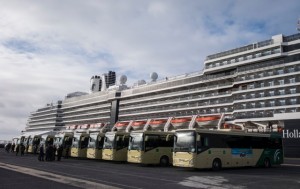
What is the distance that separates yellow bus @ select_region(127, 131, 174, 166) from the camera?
24.3m

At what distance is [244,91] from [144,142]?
4094cm

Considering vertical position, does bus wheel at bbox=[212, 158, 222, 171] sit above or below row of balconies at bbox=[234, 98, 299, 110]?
below

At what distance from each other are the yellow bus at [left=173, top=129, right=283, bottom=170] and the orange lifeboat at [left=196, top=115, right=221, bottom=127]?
36605 millimetres

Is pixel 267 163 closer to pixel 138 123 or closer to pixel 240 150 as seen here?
pixel 240 150

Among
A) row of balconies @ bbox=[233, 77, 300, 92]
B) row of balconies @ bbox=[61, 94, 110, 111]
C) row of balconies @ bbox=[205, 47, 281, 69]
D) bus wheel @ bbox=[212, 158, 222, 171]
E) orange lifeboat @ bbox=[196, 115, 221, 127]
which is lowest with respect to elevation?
bus wheel @ bbox=[212, 158, 222, 171]

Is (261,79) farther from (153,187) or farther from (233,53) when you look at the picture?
(153,187)

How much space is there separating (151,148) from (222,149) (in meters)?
5.43

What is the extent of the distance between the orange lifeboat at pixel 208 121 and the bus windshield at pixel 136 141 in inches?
1521

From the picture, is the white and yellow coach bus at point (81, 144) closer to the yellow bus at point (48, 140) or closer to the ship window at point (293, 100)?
the yellow bus at point (48, 140)

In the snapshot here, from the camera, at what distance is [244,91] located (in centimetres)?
6119

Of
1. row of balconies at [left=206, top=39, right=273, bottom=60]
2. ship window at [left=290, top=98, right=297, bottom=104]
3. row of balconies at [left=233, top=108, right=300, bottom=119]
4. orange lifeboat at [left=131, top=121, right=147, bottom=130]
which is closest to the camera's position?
ship window at [left=290, top=98, right=297, bottom=104]

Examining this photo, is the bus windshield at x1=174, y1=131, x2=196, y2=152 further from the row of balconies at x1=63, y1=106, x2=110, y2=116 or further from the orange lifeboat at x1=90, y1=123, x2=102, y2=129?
the row of balconies at x1=63, y1=106, x2=110, y2=116

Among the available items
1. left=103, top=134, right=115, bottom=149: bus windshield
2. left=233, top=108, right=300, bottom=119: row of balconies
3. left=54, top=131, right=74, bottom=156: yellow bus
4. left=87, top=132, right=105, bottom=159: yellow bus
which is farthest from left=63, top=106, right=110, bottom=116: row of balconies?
left=103, top=134, right=115, bottom=149: bus windshield

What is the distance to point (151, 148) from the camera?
24531 millimetres
